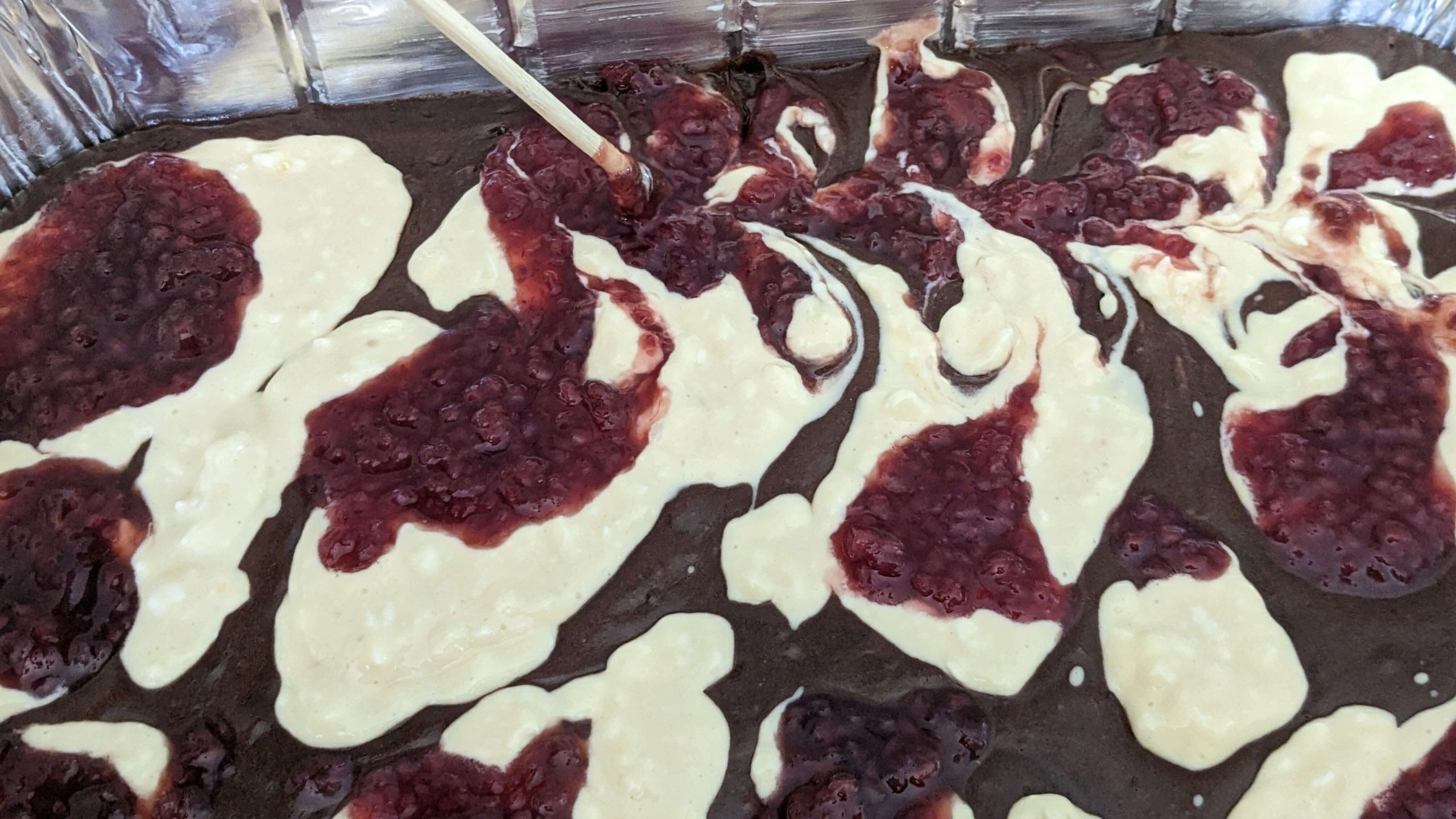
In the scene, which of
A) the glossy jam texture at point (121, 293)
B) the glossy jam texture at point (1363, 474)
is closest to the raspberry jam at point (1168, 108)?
the glossy jam texture at point (1363, 474)

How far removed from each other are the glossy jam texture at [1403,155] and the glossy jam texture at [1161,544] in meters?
0.85

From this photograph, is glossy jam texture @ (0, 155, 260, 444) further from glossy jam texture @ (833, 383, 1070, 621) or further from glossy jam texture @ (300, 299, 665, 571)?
glossy jam texture @ (833, 383, 1070, 621)

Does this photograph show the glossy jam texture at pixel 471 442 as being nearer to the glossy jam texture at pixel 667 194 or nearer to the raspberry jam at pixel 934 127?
the glossy jam texture at pixel 667 194

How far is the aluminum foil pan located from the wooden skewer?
40 centimetres

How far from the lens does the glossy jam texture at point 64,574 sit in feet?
5.37

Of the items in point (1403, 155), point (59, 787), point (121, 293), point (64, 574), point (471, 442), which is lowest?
point (59, 787)

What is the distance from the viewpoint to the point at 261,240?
1.95m

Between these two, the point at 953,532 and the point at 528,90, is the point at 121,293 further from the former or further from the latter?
the point at 953,532

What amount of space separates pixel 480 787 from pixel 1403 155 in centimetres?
214

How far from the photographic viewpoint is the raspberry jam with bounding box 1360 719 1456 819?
59.9 inches

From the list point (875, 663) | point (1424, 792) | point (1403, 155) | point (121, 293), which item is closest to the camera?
point (1424, 792)

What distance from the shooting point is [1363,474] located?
1.72 meters

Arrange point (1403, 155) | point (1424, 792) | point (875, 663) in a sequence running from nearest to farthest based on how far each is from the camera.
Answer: point (1424, 792) < point (875, 663) < point (1403, 155)

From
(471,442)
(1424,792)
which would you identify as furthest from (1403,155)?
(471,442)
